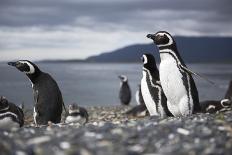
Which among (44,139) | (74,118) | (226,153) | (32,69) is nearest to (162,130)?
(226,153)

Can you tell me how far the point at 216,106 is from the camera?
12359 millimetres

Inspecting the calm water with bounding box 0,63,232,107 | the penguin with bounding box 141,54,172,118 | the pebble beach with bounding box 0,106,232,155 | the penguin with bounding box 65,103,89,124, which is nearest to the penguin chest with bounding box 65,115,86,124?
the penguin with bounding box 65,103,89,124

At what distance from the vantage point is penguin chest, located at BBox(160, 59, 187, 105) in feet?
25.1

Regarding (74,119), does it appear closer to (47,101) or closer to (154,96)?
(47,101)

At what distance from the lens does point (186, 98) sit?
7.69 meters

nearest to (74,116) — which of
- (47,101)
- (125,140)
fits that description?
(47,101)

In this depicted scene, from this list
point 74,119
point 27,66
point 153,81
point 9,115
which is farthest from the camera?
point 74,119

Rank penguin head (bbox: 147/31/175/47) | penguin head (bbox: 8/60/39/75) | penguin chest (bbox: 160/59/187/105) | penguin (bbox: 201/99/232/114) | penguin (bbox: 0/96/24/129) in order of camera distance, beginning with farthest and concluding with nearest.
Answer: penguin (bbox: 201/99/232/114) → penguin head (bbox: 8/60/39/75) → penguin head (bbox: 147/31/175/47) → penguin (bbox: 0/96/24/129) → penguin chest (bbox: 160/59/187/105)

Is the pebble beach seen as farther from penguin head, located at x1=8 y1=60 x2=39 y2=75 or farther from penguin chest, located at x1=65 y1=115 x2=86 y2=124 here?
penguin chest, located at x1=65 y1=115 x2=86 y2=124

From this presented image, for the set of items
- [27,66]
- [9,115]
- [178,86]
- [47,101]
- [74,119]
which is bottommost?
[74,119]

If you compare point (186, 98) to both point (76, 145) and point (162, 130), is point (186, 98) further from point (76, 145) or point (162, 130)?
point (76, 145)

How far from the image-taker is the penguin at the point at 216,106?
11593mm

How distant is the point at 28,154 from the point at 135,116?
9588 mm

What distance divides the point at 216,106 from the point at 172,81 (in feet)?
16.5
